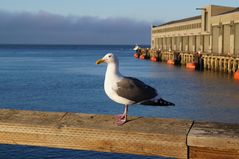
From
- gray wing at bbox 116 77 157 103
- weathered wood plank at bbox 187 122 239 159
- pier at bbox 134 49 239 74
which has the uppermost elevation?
gray wing at bbox 116 77 157 103

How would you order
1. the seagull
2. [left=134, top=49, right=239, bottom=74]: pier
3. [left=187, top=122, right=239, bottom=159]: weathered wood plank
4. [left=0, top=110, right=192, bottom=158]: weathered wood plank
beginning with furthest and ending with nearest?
1. [left=134, top=49, right=239, bottom=74]: pier
2. the seagull
3. [left=0, top=110, right=192, bottom=158]: weathered wood plank
4. [left=187, top=122, right=239, bottom=159]: weathered wood plank

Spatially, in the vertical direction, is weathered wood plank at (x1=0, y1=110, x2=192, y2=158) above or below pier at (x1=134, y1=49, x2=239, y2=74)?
above

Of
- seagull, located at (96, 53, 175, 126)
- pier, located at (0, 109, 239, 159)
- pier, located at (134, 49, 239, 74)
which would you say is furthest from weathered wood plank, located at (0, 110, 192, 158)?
pier, located at (134, 49, 239, 74)

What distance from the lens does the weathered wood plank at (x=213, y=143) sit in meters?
2.69

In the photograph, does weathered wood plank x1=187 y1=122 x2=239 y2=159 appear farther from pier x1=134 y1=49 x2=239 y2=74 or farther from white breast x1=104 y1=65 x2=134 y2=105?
pier x1=134 y1=49 x2=239 y2=74

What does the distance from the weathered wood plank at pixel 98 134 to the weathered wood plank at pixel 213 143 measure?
62 mm

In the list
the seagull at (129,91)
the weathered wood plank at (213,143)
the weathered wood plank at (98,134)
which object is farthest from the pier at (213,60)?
the weathered wood plank at (213,143)

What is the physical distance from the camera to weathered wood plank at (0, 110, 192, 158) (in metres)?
2.84

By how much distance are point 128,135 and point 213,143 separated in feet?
1.94

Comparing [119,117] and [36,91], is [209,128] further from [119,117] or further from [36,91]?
[36,91]

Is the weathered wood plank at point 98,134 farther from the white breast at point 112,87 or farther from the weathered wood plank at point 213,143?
the white breast at point 112,87

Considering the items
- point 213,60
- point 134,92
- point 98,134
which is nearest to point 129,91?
point 134,92

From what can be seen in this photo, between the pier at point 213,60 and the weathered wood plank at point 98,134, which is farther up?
the weathered wood plank at point 98,134

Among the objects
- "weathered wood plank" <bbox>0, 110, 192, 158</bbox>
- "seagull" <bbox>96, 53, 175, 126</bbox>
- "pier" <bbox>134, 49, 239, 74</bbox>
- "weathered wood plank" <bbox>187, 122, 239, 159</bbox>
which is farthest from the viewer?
"pier" <bbox>134, 49, 239, 74</bbox>
